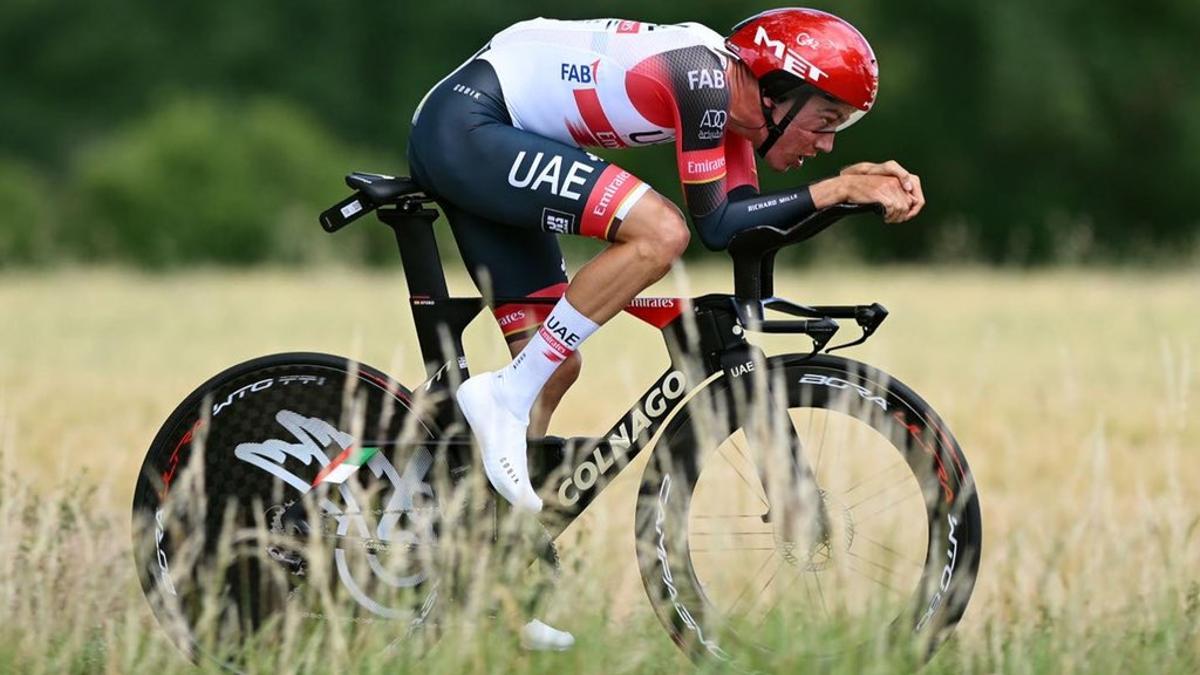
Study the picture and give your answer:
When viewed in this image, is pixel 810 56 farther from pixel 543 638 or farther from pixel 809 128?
pixel 543 638

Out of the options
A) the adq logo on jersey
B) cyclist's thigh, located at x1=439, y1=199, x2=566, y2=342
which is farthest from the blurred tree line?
the adq logo on jersey

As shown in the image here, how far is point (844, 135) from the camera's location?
4075cm

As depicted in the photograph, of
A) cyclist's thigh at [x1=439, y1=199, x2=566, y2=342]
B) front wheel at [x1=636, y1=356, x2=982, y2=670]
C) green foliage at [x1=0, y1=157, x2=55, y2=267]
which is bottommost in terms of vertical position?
front wheel at [x1=636, y1=356, x2=982, y2=670]

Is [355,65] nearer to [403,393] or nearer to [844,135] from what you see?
[844,135]

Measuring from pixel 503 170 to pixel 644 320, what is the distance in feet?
1.82

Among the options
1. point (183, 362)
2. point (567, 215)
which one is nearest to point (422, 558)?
point (567, 215)

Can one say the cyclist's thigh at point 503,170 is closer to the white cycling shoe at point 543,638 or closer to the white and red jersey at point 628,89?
the white and red jersey at point 628,89

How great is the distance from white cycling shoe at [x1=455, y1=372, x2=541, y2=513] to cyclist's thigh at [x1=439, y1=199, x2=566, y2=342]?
34 centimetres

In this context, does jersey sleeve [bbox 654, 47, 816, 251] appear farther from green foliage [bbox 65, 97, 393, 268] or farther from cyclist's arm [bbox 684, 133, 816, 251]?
green foliage [bbox 65, 97, 393, 268]

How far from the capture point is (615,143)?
5.46 meters

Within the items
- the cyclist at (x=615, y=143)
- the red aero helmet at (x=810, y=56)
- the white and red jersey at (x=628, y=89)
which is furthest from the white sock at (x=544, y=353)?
the red aero helmet at (x=810, y=56)

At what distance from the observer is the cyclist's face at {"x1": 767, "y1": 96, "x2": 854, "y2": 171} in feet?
17.3

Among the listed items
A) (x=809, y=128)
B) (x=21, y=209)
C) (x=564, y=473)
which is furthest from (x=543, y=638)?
(x=21, y=209)

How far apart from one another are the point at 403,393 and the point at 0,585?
1204mm
